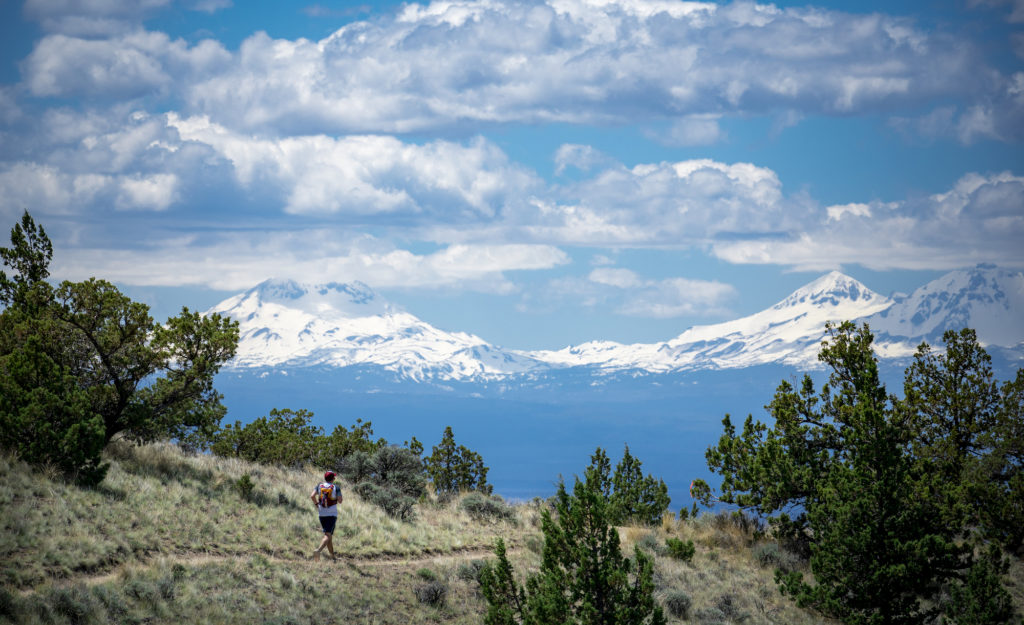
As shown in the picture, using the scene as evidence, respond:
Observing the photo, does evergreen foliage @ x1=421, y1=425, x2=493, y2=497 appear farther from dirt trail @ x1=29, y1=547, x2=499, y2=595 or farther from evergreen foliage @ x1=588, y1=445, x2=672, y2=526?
dirt trail @ x1=29, y1=547, x2=499, y2=595

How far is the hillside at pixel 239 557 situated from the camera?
A: 15.2 meters

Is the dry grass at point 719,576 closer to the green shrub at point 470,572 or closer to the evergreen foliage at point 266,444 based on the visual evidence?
the green shrub at point 470,572

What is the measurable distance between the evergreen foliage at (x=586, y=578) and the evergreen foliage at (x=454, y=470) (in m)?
23.6

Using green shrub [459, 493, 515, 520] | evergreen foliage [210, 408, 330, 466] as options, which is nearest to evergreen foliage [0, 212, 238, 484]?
evergreen foliage [210, 408, 330, 466]

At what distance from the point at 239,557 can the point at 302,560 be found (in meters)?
1.54

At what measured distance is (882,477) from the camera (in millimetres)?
18016

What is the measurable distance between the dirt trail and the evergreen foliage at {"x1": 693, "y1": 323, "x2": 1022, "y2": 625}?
28.8ft

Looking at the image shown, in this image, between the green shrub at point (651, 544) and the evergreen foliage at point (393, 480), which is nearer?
the green shrub at point (651, 544)

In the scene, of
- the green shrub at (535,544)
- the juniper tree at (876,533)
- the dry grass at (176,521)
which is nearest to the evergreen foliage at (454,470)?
the dry grass at (176,521)

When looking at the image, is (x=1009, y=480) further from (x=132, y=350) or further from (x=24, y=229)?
(x=24, y=229)

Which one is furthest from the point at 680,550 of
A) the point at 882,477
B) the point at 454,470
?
the point at 454,470

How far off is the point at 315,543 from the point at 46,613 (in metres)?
7.78

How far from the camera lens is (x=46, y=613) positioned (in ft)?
44.6

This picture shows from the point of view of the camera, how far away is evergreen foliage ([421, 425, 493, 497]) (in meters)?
38.2
